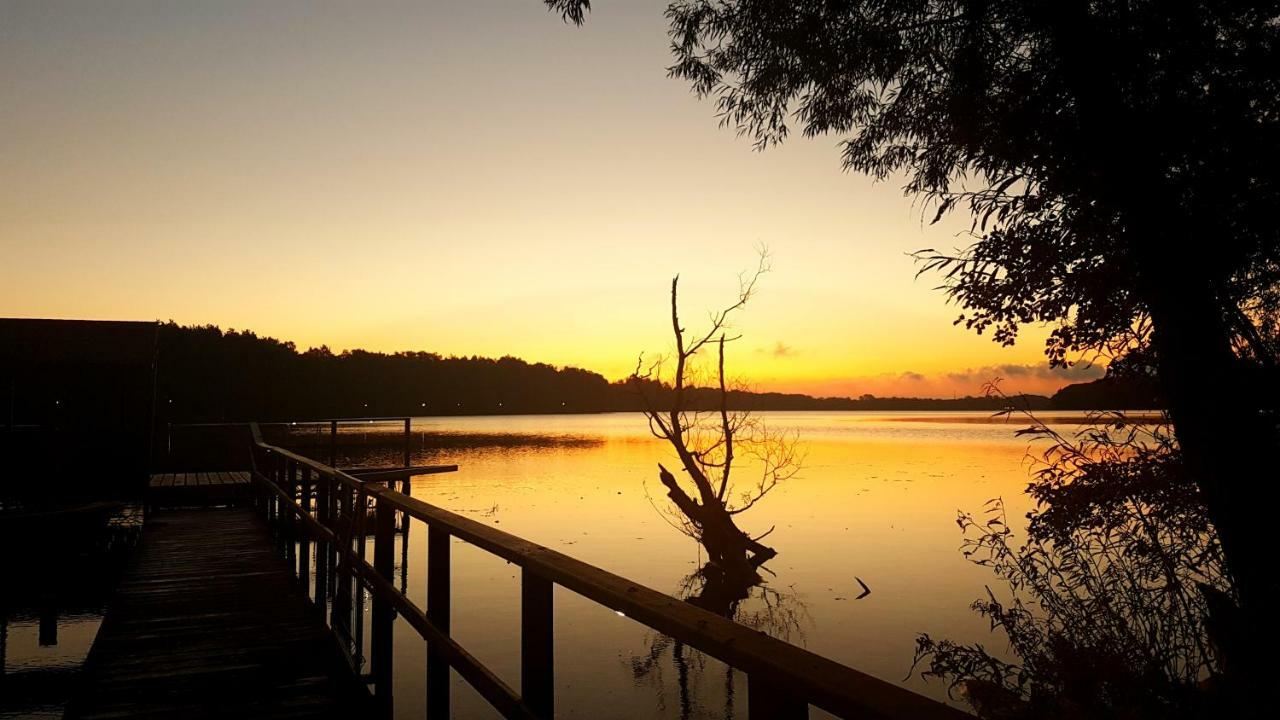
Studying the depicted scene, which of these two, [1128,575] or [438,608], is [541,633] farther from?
[1128,575]

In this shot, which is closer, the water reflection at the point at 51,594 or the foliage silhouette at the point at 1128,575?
the foliage silhouette at the point at 1128,575

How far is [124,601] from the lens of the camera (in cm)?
795

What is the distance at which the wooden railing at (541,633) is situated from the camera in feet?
4.84

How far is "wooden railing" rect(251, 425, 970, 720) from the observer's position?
4.84 feet

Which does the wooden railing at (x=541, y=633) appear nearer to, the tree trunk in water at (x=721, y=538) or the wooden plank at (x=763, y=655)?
the wooden plank at (x=763, y=655)

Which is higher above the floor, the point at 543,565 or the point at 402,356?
the point at 402,356

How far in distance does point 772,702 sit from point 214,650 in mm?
6029

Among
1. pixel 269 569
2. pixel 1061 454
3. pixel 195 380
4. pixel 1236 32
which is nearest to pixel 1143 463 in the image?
pixel 1061 454

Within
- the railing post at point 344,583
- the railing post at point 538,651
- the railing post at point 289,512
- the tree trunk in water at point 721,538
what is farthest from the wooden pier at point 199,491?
the railing post at point 538,651

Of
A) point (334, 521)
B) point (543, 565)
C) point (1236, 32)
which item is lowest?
point (334, 521)

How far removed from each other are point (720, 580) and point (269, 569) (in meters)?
13.0

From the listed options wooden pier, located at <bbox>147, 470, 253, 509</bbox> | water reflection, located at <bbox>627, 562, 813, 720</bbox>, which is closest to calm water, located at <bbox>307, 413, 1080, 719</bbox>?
water reflection, located at <bbox>627, 562, 813, 720</bbox>

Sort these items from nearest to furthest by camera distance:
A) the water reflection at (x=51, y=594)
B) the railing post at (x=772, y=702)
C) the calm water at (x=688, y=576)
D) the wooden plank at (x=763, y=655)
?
the wooden plank at (x=763, y=655) < the railing post at (x=772, y=702) < the water reflection at (x=51, y=594) < the calm water at (x=688, y=576)

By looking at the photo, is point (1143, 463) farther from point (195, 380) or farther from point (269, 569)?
point (195, 380)
